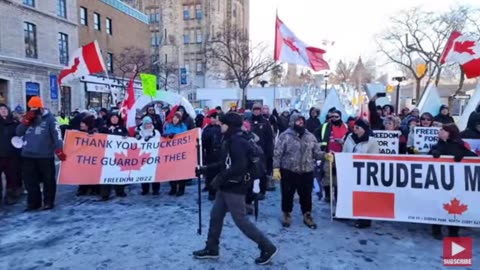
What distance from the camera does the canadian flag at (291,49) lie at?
8977 millimetres

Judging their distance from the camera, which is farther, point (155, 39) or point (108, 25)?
point (155, 39)

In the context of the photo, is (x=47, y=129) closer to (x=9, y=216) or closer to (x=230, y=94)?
(x=9, y=216)

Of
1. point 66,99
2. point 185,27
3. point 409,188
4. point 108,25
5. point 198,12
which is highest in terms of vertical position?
point 198,12

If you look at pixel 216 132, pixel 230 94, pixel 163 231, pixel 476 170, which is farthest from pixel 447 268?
pixel 230 94

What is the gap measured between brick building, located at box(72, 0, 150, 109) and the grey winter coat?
2807 cm

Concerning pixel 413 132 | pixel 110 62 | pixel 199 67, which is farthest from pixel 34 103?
pixel 199 67

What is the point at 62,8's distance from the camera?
101ft

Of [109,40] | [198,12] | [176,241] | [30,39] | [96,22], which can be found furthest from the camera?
[198,12]

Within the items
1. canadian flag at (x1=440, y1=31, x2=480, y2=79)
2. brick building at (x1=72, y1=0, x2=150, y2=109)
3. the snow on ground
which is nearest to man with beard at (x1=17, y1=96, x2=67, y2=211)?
the snow on ground

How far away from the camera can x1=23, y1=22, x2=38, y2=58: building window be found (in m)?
26.2

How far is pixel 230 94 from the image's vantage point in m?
43.9

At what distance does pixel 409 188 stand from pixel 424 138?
233 cm

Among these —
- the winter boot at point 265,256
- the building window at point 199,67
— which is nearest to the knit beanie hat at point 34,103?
the winter boot at point 265,256

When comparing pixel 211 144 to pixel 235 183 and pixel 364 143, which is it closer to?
pixel 364 143
